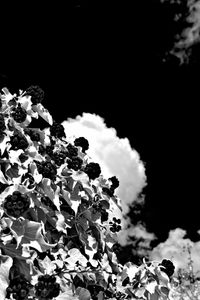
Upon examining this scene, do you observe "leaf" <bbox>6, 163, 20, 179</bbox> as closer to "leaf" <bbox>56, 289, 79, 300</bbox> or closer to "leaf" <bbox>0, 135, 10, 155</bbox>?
"leaf" <bbox>0, 135, 10, 155</bbox>

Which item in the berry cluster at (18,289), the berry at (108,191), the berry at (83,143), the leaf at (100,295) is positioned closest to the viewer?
the berry cluster at (18,289)

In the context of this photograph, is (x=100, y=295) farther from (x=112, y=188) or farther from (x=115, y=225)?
(x=112, y=188)

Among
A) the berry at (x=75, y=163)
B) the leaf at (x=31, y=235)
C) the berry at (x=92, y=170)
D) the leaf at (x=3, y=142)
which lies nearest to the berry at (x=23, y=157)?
the leaf at (x=3, y=142)

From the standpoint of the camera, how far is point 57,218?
2.53 meters

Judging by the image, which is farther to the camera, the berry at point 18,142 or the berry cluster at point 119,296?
the berry cluster at point 119,296

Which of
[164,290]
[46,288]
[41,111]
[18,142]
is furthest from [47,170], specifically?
[164,290]

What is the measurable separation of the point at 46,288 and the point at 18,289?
0.14 meters

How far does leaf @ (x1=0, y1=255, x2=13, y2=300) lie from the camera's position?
1909mm

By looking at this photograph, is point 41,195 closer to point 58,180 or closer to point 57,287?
point 58,180

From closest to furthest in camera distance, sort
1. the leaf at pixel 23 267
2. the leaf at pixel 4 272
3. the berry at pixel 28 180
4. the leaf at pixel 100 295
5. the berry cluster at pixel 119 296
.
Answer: the leaf at pixel 4 272
the leaf at pixel 23 267
the berry at pixel 28 180
the leaf at pixel 100 295
the berry cluster at pixel 119 296

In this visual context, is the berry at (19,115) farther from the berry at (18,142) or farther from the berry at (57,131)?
the berry at (57,131)

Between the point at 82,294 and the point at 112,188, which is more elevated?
the point at 112,188

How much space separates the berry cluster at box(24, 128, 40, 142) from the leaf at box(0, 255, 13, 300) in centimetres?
96

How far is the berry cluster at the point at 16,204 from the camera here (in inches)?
83.0
